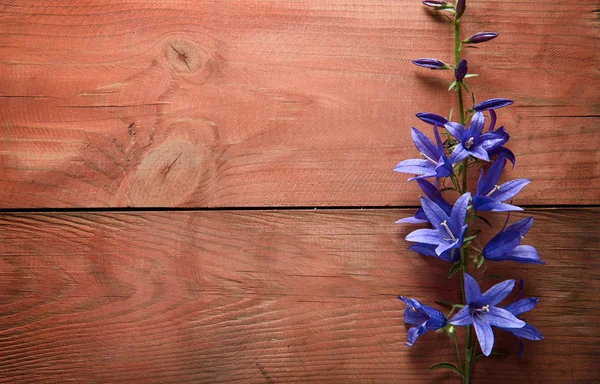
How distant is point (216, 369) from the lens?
0.82 m

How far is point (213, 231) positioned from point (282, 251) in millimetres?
123

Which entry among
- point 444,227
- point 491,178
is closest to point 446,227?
point 444,227

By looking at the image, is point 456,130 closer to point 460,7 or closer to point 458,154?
point 458,154

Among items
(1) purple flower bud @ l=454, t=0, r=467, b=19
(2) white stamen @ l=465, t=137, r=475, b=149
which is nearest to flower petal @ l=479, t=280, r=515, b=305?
(2) white stamen @ l=465, t=137, r=475, b=149

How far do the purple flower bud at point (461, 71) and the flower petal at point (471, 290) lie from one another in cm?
31

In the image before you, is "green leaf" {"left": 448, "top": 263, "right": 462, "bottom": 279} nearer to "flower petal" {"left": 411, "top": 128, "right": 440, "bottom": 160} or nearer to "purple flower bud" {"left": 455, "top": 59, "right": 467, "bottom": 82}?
"flower petal" {"left": 411, "top": 128, "right": 440, "bottom": 160}

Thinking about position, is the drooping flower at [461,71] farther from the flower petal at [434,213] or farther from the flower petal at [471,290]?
the flower petal at [471,290]

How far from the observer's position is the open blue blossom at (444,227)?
27.9 inches

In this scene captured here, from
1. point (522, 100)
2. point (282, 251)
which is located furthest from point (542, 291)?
point (282, 251)

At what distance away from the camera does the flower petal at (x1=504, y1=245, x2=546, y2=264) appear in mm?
739

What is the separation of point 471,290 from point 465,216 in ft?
0.36

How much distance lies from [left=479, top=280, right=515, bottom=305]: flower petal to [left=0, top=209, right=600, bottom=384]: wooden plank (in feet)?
0.38

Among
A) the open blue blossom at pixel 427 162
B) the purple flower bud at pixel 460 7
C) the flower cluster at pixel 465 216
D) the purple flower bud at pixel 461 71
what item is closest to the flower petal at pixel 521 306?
the flower cluster at pixel 465 216

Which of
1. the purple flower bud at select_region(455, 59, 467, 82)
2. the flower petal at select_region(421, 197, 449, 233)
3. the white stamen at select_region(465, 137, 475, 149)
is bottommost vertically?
the flower petal at select_region(421, 197, 449, 233)
